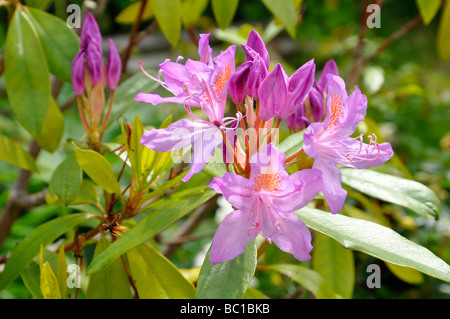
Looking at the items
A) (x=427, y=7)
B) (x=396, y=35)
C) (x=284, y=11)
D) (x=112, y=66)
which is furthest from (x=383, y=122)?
(x=112, y=66)

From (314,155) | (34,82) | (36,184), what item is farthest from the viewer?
(36,184)

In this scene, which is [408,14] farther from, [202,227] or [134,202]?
[134,202]

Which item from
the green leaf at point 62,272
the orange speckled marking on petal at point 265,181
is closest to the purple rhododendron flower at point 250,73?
the orange speckled marking on petal at point 265,181

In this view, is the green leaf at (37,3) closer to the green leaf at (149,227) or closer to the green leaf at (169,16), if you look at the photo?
the green leaf at (169,16)

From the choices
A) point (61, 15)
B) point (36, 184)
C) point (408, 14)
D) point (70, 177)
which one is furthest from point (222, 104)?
point (408, 14)

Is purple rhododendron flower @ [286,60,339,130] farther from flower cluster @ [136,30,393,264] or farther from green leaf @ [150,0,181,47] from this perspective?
green leaf @ [150,0,181,47]

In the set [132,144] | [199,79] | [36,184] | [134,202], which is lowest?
[36,184]

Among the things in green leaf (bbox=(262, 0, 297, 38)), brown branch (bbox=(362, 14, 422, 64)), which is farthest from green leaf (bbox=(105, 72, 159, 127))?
brown branch (bbox=(362, 14, 422, 64))
